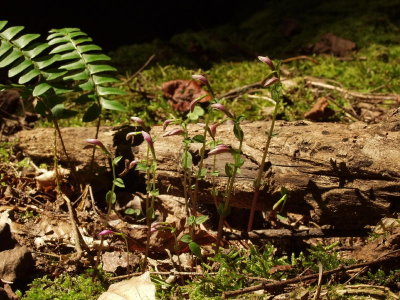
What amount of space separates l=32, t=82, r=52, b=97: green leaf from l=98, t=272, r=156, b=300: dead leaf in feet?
4.71

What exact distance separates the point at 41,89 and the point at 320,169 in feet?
6.40

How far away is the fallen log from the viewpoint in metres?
2.56

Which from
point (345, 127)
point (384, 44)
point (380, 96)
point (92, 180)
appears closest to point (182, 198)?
point (92, 180)

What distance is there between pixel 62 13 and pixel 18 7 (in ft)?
2.21

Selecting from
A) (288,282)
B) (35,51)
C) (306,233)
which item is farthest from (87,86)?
(288,282)

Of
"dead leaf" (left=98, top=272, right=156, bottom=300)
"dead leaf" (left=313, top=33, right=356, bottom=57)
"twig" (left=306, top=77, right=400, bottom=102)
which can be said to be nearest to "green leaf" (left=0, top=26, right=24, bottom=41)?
"dead leaf" (left=98, top=272, right=156, bottom=300)

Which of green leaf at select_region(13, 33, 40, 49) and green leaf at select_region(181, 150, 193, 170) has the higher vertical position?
green leaf at select_region(13, 33, 40, 49)

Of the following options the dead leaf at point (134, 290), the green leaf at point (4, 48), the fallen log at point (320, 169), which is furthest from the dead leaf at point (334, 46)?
the dead leaf at point (134, 290)

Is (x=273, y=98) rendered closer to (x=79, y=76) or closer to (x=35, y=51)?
(x=79, y=76)

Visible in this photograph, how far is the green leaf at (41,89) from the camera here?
2932 millimetres

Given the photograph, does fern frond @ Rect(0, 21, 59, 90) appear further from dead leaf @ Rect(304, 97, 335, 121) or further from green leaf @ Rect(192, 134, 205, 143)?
dead leaf @ Rect(304, 97, 335, 121)

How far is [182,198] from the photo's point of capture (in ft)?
10.8

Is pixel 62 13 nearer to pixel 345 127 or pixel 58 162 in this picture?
pixel 58 162

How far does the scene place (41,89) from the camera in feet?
9.73
